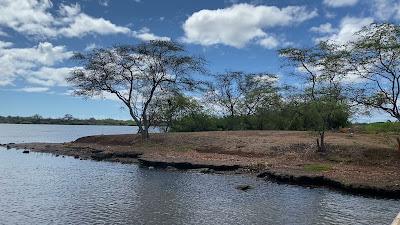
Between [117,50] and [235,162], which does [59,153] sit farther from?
[235,162]

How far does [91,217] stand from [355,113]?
1047 inches

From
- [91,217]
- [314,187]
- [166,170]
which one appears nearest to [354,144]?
[314,187]

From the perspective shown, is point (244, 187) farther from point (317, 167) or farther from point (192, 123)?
point (192, 123)

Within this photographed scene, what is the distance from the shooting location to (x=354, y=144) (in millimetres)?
42688

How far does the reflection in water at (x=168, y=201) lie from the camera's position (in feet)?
65.9

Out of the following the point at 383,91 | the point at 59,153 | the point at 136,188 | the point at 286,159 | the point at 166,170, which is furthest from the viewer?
the point at 59,153

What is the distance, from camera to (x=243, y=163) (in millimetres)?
38438

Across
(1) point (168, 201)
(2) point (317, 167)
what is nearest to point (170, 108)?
(2) point (317, 167)

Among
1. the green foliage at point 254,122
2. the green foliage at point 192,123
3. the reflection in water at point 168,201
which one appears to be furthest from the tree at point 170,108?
the reflection in water at point 168,201

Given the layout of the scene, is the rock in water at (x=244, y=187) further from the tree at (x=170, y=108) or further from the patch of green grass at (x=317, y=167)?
the tree at (x=170, y=108)

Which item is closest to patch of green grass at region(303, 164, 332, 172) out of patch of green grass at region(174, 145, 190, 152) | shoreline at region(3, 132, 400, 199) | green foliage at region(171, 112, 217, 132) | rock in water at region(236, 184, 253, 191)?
shoreline at region(3, 132, 400, 199)

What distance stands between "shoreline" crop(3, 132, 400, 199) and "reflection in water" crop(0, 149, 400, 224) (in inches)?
63.6

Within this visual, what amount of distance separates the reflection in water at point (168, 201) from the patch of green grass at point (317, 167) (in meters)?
4.73

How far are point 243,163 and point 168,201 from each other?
50.4 ft
